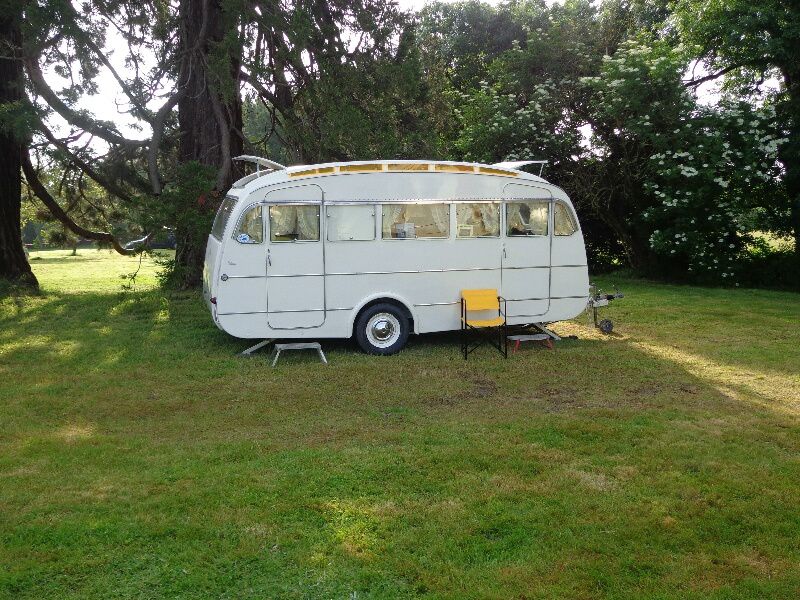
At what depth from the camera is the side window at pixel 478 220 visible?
411 inches

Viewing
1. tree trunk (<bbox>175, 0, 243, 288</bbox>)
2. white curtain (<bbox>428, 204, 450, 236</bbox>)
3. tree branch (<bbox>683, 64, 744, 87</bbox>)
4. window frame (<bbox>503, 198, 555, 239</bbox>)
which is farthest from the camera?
tree branch (<bbox>683, 64, 744, 87</bbox>)

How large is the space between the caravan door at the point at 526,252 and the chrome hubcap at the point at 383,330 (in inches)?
62.8

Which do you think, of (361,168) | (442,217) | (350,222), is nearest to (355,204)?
(350,222)

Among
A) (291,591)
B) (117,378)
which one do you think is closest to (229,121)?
(117,378)

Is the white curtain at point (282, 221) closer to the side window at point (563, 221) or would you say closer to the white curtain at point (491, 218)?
the white curtain at point (491, 218)

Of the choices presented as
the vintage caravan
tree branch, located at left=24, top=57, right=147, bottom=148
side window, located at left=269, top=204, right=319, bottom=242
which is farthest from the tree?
tree branch, located at left=24, top=57, right=147, bottom=148

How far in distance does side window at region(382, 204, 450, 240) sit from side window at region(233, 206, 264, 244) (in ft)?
5.32

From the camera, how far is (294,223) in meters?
9.87

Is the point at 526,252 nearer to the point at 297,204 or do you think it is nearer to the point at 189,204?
the point at 297,204

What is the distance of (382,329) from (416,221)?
1515 millimetres

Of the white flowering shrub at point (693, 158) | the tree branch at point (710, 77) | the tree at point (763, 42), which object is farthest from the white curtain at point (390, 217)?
the tree branch at point (710, 77)

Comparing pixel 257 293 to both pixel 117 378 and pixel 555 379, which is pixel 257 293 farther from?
pixel 555 379

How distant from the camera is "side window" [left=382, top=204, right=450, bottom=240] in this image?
33.4ft

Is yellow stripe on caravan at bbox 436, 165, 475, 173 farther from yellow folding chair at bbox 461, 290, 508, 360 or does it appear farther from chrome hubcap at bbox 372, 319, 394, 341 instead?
chrome hubcap at bbox 372, 319, 394, 341
